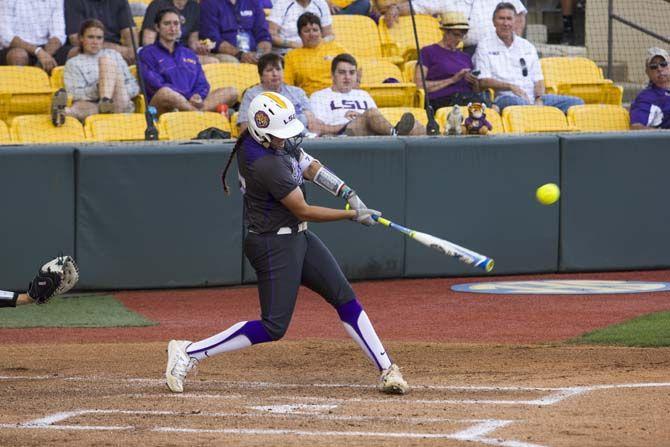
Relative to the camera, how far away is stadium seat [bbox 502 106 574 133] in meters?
12.6

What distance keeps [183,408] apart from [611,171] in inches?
270

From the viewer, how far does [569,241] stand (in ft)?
40.1

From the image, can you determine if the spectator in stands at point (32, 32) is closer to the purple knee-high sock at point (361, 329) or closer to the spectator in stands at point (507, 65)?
the spectator in stands at point (507, 65)

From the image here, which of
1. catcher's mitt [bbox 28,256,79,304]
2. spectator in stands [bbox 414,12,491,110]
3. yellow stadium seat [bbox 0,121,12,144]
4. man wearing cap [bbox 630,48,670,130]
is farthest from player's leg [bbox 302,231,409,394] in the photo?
man wearing cap [bbox 630,48,670,130]

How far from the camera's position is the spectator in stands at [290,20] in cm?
1338

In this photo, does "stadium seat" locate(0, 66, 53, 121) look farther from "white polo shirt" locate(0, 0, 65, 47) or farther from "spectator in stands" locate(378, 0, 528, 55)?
"spectator in stands" locate(378, 0, 528, 55)

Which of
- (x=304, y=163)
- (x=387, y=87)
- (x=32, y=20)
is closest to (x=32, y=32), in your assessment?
(x=32, y=20)

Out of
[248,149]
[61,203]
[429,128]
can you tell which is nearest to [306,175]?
[248,149]

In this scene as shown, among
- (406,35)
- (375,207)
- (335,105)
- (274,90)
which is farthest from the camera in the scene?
(406,35)

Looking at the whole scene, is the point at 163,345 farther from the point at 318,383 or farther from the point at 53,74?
the point at 53,74

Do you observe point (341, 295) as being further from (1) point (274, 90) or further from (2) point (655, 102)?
(2) point (655, 102)

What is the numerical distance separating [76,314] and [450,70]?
15.9ft

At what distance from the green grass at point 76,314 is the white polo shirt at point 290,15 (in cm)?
392

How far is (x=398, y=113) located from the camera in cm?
1240
